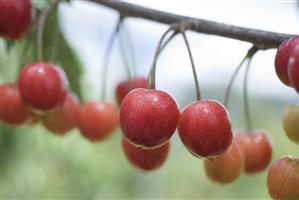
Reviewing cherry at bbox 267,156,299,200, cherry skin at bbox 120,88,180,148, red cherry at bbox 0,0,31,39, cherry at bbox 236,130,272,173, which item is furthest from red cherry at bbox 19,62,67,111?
cherry at bbox 267,156,299,200

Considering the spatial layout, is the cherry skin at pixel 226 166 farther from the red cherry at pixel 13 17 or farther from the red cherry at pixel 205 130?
the red cherry at pixel 13 17

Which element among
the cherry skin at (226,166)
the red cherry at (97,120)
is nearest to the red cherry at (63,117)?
the red cherry at (97,120)

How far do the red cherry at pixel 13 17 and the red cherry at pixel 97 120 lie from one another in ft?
1.20

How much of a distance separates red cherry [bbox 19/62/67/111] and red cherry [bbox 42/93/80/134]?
0.45ft

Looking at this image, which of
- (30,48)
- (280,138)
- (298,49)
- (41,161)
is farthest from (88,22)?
(298,49)

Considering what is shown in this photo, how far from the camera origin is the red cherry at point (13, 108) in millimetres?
1851

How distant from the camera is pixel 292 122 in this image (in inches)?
56.9

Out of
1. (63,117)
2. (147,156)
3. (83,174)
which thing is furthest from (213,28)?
(83,174)

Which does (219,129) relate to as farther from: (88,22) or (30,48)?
(88,22)

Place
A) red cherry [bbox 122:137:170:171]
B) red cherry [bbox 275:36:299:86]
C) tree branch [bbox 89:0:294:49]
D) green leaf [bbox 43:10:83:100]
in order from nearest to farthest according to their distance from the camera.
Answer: red cherry [bbox 275:36:299:86], tree branch [bbox 89:0:294:49], red cherry [bbox 122:137:170:171], green leaf [bbox 43:10:83:100]

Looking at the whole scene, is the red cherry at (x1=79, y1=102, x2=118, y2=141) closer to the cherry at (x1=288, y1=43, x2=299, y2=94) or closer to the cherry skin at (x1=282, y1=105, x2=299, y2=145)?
the cherry skin at (x1=282, y1=105, x2=299, y2=145)

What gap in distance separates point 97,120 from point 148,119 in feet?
2.25

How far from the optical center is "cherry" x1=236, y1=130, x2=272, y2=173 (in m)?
1.67

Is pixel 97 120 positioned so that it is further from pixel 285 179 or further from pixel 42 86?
pixel 285 179
